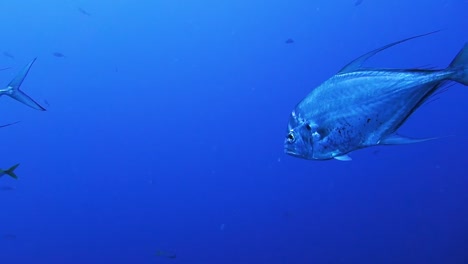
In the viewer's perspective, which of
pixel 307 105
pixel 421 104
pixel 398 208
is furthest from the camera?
pixel 398 208

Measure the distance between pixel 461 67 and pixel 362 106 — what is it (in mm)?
283

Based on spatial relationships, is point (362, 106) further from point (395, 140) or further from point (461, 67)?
point (461, 67)

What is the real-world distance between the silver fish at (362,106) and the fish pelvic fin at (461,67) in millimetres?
65

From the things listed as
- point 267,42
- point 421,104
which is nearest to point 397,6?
point 267,42

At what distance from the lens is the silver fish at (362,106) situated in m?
1.24

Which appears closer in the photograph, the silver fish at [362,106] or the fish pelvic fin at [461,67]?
the fish pelvic fin at [461,67]

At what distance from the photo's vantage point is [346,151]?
1311 millimetres

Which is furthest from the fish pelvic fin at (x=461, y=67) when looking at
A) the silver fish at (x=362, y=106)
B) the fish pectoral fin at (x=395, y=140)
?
the fish pectoral fin at (x=395, y=140)

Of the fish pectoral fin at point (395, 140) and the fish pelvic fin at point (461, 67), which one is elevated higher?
the fish pelvic fin at point (461, 67)

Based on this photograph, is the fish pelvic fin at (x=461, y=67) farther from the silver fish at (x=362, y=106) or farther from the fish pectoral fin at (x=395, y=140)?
the fish pectoral fin at (x=395, y=140)

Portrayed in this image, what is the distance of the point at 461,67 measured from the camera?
1117 millimetres

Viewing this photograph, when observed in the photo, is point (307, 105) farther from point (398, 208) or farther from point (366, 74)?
point (398, 208)

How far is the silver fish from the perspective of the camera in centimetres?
124

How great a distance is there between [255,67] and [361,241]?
7.61 metres
